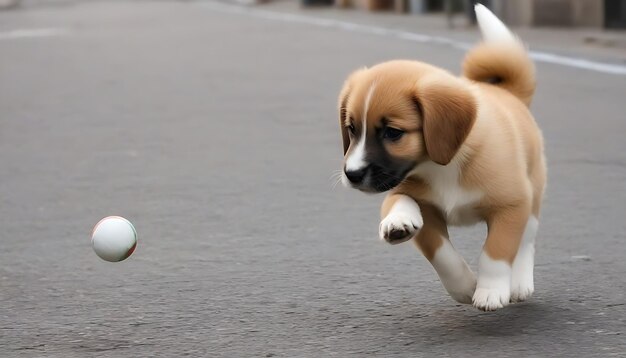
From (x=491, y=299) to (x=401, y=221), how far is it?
0.40 metres

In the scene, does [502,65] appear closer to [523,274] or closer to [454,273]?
[523,274]

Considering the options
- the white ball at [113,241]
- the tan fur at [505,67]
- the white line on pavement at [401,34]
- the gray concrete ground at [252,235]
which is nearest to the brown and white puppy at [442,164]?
the gray concrete ground at [252,235]

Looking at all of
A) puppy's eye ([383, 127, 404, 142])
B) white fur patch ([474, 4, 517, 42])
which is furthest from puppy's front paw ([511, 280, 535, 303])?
white fur patch ([474, 4, 517, 42])

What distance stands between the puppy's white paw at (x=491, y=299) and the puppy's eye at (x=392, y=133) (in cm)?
55

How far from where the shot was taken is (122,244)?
16.6 feet

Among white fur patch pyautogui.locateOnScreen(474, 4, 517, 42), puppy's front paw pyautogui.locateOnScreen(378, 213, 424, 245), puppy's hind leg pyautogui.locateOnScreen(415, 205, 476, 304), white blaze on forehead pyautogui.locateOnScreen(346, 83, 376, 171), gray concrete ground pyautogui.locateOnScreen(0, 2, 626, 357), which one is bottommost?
gray concrete ground pyautogui.locateOnScreen(0, 2, 626, 357)

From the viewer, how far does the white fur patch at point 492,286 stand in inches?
174

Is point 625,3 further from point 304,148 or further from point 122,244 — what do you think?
point 122,244

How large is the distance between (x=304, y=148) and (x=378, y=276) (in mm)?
A: 3822

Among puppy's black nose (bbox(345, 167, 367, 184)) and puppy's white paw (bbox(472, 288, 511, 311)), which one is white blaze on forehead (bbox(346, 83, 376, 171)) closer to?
puppy's black nose (bbox(345, 167, 367, 184))

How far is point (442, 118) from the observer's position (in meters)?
4.31

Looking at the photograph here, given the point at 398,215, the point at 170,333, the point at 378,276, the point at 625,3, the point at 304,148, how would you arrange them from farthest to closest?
the point at 625,3
the point at 304,148
the point at 378,276
the point at 170,333
the point at 398,215

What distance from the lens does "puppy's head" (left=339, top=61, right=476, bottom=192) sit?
4281 mm

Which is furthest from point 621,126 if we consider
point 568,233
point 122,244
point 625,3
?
point 625,3
